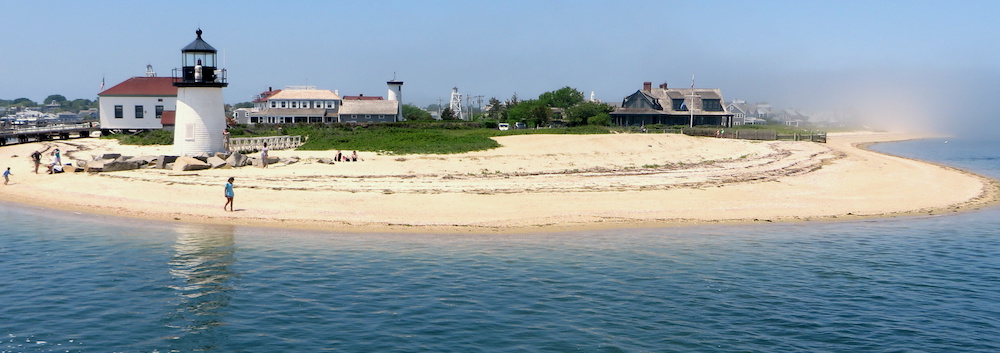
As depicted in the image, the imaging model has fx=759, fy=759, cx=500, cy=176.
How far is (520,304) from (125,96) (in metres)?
60.4

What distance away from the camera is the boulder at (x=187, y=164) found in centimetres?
3612

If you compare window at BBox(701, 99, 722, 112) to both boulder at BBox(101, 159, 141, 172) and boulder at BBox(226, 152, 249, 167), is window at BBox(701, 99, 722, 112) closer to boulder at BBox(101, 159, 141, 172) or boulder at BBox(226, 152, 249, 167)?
boulder at BBox(226, 152, 249, 167)

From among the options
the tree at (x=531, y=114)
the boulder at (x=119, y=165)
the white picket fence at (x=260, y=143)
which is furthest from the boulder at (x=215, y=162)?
the tree at (x=531, y=114)

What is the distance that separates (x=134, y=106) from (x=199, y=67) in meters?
30.7

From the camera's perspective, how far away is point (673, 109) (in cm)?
9906

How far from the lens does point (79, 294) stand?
54.8 ft

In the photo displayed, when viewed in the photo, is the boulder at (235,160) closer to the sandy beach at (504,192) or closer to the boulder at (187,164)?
the sandy beach at (504,192)

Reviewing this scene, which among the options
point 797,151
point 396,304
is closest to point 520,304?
point 396,304

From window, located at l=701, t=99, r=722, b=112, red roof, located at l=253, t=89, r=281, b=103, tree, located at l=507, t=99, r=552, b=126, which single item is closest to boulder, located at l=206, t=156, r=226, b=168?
tree, located at l=507, t=99, r=552, b=126

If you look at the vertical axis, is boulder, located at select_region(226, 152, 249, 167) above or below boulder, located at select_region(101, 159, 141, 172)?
above

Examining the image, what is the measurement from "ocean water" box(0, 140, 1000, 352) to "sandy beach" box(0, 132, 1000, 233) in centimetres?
198

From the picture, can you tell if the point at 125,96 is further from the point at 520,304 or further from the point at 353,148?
the point at 520,304

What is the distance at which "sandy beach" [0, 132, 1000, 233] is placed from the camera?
26.4m

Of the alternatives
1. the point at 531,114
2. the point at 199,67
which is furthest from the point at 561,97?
the point at 199,67
